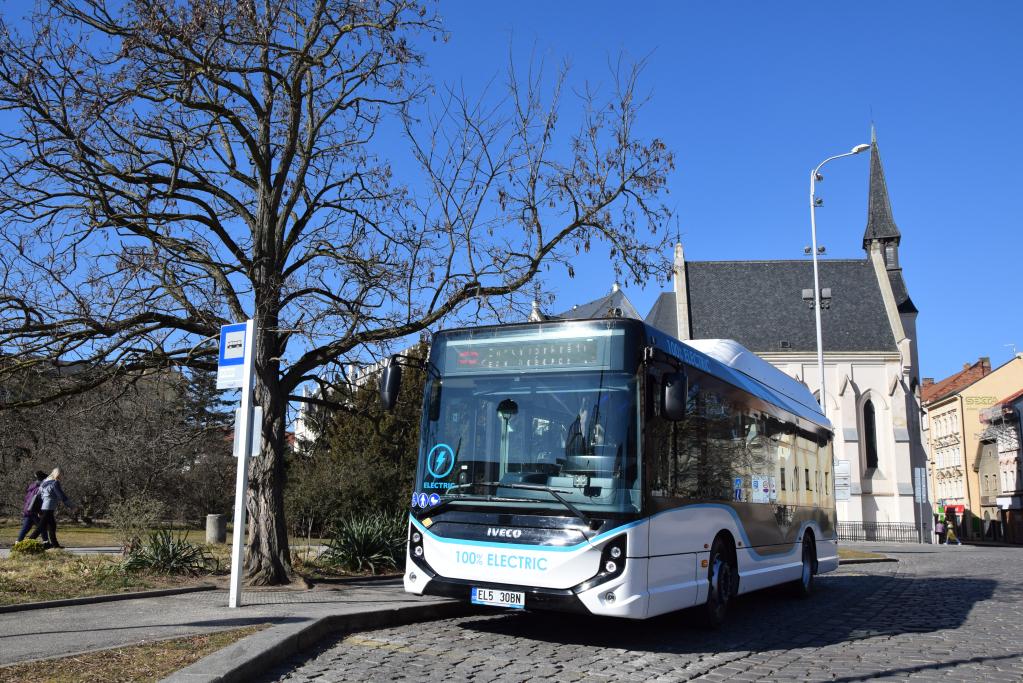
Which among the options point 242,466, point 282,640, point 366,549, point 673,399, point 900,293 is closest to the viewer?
point 282,640

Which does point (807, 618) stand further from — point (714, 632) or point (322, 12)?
point (322, 12)

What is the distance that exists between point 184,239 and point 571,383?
6287mm

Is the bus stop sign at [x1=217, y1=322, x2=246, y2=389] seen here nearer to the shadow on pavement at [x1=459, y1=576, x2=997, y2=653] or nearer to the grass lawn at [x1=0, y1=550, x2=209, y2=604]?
the grass lawn at [x1=0, y1=550, x2=209, y2=604]

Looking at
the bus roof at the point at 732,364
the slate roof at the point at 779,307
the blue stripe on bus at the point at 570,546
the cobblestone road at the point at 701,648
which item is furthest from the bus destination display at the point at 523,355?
the slate roof at the point at 779,307

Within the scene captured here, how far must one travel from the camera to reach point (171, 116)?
12992 millimetres

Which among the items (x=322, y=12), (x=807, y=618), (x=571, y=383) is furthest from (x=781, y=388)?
(x=322, y=12)

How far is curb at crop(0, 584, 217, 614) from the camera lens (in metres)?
9.42

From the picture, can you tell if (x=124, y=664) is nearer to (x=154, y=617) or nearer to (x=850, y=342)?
(x=154, y=617)

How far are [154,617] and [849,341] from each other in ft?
188

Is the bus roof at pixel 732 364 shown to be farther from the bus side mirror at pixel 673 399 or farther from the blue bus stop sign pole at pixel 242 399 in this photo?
the blue bus stop sign pole at pixel 242 399

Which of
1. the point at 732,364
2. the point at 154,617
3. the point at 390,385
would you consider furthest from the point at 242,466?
the point at 732,364

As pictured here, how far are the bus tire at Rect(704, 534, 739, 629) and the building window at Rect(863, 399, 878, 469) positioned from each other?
168ft

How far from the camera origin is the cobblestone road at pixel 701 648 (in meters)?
7.24

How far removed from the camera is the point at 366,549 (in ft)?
48.8
